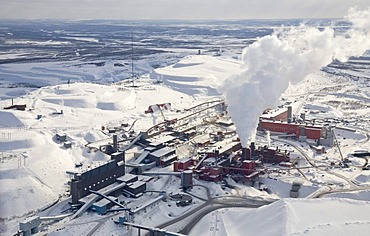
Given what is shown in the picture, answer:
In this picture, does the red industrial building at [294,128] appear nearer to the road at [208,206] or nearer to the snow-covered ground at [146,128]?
the snow-covered ground at [146,128]

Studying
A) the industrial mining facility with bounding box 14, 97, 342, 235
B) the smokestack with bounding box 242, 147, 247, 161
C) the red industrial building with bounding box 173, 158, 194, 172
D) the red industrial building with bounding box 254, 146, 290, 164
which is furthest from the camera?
the red industrial building with bounding box 254, 146, 290, 164

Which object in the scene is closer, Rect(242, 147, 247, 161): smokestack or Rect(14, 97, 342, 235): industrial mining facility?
Rect(14, 97, 342, 235): industrial mining facility

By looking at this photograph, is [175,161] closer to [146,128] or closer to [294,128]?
[146,128]

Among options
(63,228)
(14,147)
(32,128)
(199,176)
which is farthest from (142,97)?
(63,228)

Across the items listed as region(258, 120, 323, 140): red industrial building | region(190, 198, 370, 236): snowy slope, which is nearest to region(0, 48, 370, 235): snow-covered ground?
region(190, 198, 370, 236): snowy slope

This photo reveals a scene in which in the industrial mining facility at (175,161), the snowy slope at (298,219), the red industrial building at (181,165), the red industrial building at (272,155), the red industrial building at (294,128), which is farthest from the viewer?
the red industrial building at (294,128)

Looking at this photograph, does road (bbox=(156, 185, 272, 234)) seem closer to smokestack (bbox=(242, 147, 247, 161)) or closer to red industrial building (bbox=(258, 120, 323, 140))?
smokestack (bbox=(242, 147, 247, 161))

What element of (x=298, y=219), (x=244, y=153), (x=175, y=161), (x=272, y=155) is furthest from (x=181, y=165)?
(x=298, y=219)

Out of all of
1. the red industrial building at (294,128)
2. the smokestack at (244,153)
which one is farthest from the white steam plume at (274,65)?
the red industrial building at (294,128)
